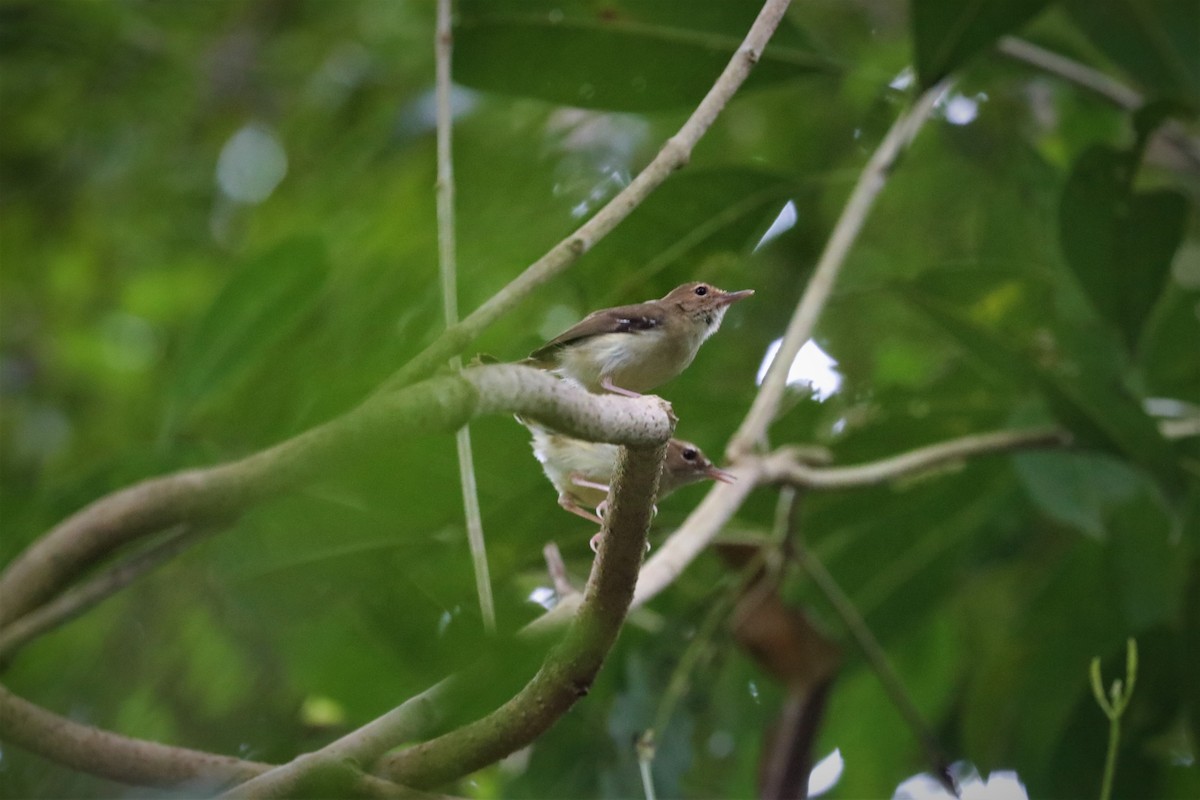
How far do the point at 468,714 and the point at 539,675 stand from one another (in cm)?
5

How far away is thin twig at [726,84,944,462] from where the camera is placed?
1.48 meters

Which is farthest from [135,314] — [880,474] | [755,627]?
[880,474]

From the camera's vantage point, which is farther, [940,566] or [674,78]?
[940,566]

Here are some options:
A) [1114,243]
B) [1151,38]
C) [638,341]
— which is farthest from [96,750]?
[1151,38]

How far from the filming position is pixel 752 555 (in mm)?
2086

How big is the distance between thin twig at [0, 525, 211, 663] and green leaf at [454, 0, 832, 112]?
635mm

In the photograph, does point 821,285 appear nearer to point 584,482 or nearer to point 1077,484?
point 1077,484

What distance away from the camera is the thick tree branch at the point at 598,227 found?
726 mm

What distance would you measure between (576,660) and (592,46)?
0.93 m

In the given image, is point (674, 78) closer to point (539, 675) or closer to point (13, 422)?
point (539, 675)

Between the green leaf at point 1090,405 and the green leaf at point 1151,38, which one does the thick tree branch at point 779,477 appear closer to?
the green leaf at point 1090,405

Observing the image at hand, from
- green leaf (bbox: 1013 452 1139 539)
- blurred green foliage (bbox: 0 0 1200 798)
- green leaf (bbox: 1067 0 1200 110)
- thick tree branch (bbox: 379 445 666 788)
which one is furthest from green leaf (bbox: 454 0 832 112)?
green leaf (bbox: 1067 0 1200 110)

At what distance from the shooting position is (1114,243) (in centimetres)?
193

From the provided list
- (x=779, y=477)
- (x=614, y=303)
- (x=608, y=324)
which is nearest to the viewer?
(x=608, y=324)
